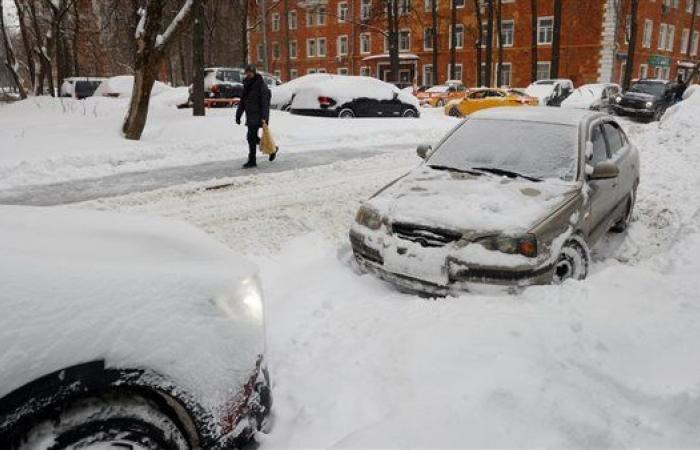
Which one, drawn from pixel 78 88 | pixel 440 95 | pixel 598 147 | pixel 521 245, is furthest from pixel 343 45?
pixel 521 245

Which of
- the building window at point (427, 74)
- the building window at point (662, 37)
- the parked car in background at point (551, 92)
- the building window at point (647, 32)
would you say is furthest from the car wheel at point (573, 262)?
the building window at point (662, 37)

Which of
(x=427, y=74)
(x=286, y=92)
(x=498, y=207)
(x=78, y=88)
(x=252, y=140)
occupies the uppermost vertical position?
(x=427, y=74)

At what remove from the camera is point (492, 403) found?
2.86 m

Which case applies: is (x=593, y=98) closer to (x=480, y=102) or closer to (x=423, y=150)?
(x=480, y=102)

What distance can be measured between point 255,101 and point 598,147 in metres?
6.27

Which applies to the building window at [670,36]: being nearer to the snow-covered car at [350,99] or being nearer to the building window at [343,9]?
the building window at [343,9]

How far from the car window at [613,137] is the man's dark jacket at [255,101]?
233 inches

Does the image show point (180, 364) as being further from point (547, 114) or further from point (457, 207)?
point (547, 114)

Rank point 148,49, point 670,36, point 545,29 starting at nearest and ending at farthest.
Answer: point 148,49
point 545,29
point 670,36

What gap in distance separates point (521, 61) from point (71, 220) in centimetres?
4765

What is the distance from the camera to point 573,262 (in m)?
4.72

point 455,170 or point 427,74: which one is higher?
point 427,74

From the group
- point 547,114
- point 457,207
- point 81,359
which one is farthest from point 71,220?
point 547,114

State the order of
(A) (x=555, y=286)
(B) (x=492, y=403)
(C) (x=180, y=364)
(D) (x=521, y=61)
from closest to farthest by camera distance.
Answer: (C) (x=180, y=364)
(B) (x=492, y=403)
(A) (x=555, y=286)
(D) (x=521, y=61)
